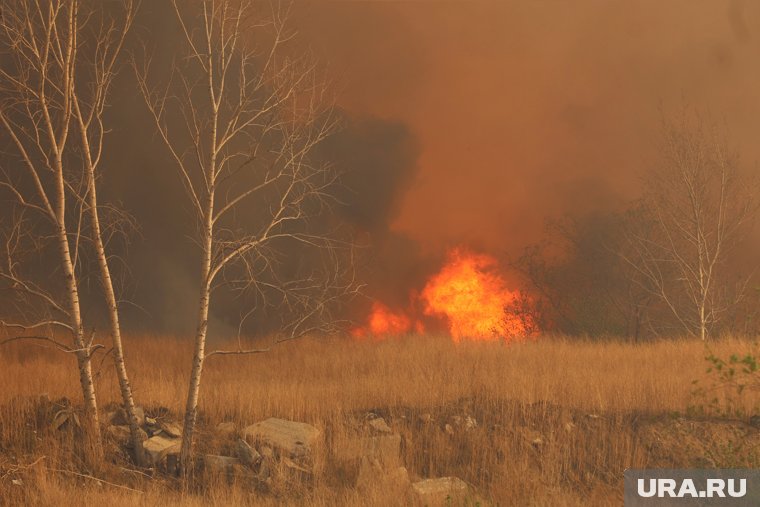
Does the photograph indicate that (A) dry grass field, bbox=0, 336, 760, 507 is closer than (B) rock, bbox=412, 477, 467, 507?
No

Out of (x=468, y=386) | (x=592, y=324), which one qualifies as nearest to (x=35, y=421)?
(x=468, y=386)

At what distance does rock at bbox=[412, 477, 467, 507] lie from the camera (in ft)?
41.2

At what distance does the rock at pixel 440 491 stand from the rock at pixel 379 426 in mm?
2248

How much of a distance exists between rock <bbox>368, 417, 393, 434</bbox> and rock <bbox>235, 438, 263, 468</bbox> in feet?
8.03

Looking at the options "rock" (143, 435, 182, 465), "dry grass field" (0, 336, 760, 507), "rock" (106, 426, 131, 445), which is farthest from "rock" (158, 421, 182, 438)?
"rock" (106, 426, 131, 445)

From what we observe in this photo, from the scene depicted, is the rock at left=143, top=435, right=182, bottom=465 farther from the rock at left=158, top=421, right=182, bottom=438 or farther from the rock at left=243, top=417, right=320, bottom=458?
the rock at left=243, top=417, right=320, bottom=458

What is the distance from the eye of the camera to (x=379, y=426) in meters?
15.7

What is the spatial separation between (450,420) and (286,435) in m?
3.28

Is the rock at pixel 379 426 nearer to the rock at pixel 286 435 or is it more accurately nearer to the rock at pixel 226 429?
the rock at pixel 286 435

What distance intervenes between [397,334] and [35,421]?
1232 cm

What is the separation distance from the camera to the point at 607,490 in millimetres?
14250

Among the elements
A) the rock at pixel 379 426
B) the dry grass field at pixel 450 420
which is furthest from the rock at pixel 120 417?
the rock at pixel 379 426

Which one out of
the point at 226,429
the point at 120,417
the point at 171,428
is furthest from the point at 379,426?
the point at 120,417

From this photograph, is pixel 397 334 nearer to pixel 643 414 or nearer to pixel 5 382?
pixel 643 414
